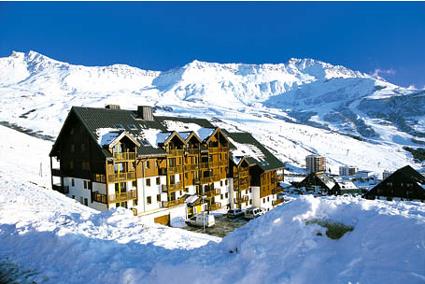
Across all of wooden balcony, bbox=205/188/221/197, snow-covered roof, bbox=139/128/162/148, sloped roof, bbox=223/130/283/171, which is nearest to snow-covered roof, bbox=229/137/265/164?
sloped roof, bbox=223/130/283/171

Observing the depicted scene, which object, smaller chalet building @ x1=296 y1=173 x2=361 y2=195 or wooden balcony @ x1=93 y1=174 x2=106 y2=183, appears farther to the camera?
smaller chalet building @ x1=296 y1=173 x2=361 y2=195

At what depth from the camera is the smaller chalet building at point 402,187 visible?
48375 mm

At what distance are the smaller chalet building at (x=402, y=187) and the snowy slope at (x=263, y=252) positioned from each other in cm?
4390

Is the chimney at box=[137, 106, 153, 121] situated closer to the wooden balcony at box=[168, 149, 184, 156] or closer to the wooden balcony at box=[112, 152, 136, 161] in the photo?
the wooden balcony at box=[168, 149, 184, 156]

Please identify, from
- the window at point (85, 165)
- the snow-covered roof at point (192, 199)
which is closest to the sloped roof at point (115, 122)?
the window at point (85, 165)

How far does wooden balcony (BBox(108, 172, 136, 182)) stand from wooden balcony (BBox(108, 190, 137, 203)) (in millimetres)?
1325

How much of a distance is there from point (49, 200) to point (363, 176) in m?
96.0

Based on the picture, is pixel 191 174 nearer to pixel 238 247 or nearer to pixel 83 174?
pixel 83 174

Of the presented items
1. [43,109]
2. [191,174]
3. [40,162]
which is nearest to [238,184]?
[191,174]

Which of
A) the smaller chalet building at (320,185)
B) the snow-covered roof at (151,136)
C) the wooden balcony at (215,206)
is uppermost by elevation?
the snow-covered roof at (151,136)

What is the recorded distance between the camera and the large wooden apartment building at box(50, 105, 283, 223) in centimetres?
3122

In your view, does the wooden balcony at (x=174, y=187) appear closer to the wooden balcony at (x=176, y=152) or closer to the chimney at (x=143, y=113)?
the wooden balcony at (x=176, y=152)

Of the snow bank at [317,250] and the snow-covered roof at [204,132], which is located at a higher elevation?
the snow-covered roof at [204,132]

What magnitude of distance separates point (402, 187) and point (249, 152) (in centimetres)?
2425
